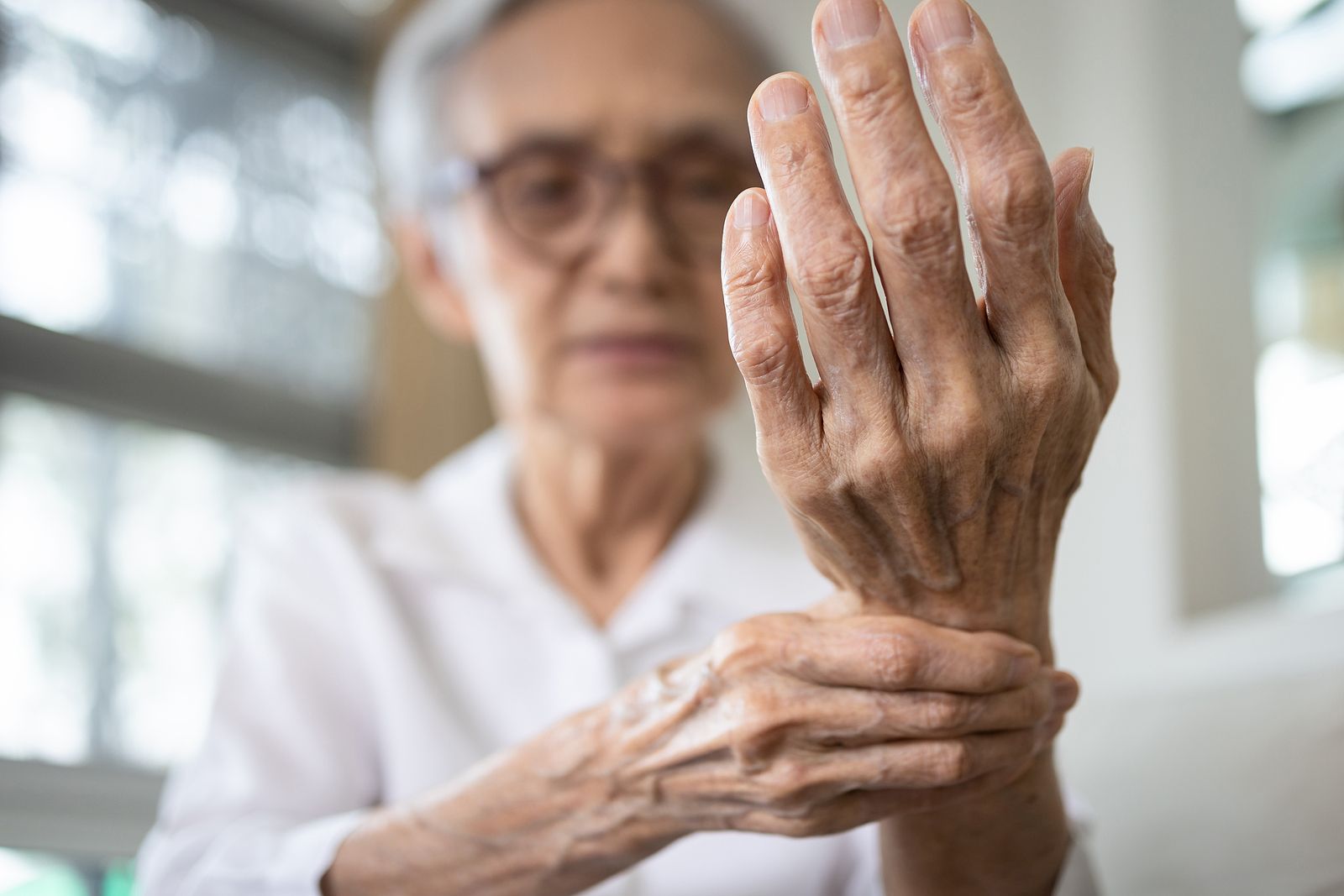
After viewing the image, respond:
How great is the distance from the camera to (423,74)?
3.76 feet

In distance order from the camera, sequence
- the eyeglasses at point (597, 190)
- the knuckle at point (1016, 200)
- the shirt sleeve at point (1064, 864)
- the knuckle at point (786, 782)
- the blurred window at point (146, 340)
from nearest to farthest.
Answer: the knuckle at point (1016, 200), the knuckle at point (786, 782), the shirt sleeve at point (1064, 864), the eyeglasses at point (597, 190), the blurred window at point (146, 340)

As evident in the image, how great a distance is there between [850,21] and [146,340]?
164 centimetres

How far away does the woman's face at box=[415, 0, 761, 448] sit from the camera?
99cm

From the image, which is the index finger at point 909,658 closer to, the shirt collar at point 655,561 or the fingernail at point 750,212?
the fingernail at point 750,212

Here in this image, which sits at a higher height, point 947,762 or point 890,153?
point 890,153

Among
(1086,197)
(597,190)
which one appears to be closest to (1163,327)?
(597,190)

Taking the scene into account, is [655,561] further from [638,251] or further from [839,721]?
[839,721]

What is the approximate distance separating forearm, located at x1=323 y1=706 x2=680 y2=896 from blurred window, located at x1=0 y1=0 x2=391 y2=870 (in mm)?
929

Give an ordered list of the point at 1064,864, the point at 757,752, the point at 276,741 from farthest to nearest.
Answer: the point at 276,741 < the point at 1064,864 < the point at 757,752

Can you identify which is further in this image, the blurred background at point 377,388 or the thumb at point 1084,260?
the blurred background at point 377,388

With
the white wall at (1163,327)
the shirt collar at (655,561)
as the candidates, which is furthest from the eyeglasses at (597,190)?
the shirt collar at (655,561)

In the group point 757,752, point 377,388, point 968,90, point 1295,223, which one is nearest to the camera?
point 968,90

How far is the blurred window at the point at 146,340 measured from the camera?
1.60m

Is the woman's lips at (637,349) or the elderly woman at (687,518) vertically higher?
the woman's lips at (637,349)
